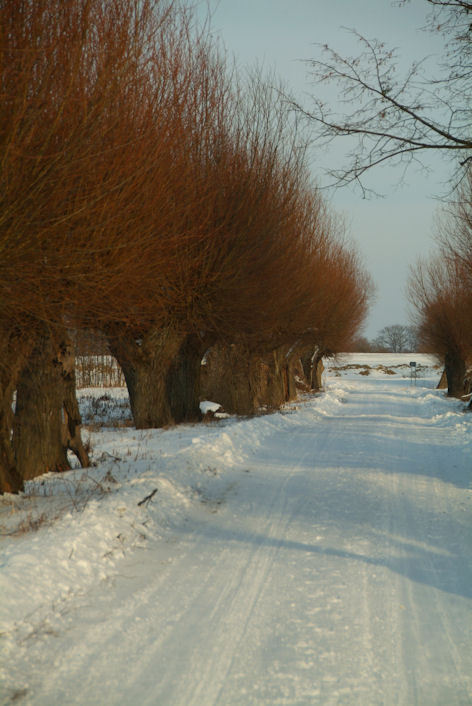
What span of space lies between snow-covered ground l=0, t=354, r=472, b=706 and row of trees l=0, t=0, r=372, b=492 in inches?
74.0

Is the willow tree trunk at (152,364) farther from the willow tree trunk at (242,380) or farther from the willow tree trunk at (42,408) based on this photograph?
the willow tree trunk at (42,408)

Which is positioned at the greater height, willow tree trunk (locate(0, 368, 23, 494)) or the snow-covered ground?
willow tree trunk (locate(0, 368, 23, 494))

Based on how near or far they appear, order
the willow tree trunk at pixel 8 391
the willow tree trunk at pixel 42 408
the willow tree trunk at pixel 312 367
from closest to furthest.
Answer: the willow tree trunk at pixel 8 391
the willow tree trunk at pixel 42 408
the willow tree trunk at pixel 312 367

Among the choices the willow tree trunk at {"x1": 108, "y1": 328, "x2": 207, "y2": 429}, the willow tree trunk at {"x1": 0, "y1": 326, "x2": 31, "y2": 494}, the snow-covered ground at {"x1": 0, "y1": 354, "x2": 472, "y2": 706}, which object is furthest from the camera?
the willow tree trunk at {"x1": 108, "y1": 328, "x2": 207, "y2": 429}

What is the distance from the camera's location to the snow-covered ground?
3135mm

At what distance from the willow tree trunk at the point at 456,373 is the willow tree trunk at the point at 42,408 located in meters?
29.3

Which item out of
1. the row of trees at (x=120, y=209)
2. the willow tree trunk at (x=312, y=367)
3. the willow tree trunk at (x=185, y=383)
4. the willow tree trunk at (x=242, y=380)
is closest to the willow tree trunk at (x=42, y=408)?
the row of trees at (x=120, y=209)

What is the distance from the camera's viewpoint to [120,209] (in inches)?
242

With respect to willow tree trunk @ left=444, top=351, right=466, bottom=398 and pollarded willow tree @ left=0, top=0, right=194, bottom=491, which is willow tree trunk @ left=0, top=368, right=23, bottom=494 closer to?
pollarded willow tree @ left=0, top=0, right=194, bottom=491

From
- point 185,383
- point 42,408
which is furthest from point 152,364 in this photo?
point 42,408

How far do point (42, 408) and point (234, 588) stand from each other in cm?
452

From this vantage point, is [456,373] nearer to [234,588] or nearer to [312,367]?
[312,367]

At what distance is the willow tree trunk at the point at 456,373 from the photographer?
1328 inches

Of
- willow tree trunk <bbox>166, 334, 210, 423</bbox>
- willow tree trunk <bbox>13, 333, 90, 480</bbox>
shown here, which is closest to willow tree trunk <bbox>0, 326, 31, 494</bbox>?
willow tree trunk <bbox>13, 333, 90, 480</bbox>
